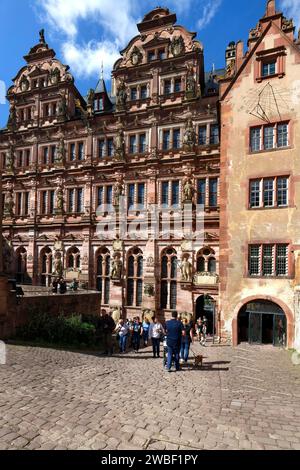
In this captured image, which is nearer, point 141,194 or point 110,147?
point 141,194

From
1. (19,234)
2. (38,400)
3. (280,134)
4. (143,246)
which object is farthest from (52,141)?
(38,400)

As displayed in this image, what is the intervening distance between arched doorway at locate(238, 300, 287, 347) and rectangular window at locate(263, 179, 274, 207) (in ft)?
16.9

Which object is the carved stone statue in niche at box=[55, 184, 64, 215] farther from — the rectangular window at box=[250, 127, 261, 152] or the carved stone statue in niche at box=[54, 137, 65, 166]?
the rectangular window at box=[250, 127, 261, 152]

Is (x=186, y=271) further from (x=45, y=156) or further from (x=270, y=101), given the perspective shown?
(x=45, y=156)

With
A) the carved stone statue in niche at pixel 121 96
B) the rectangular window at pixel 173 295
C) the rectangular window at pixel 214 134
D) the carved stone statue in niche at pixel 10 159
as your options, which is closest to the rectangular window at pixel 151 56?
→ the carved stone statue in niche at pixel 121 96

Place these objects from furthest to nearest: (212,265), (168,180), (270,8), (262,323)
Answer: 1. (168,180)
2. (212,265)
3. (270,8)
4. (262,323)

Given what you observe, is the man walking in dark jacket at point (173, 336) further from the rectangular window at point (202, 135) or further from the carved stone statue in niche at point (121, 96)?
the carved stone statue in niche at point (121, 96)

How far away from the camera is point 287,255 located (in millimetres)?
16250

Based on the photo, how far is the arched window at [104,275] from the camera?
2705 centimetres

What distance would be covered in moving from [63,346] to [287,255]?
11.6 m

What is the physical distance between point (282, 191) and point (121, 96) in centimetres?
1690

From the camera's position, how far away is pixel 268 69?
17.9m

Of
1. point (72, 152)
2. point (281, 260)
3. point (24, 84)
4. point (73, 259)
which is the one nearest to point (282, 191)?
point (281, 260)

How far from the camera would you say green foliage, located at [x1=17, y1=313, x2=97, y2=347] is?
44.1ft
